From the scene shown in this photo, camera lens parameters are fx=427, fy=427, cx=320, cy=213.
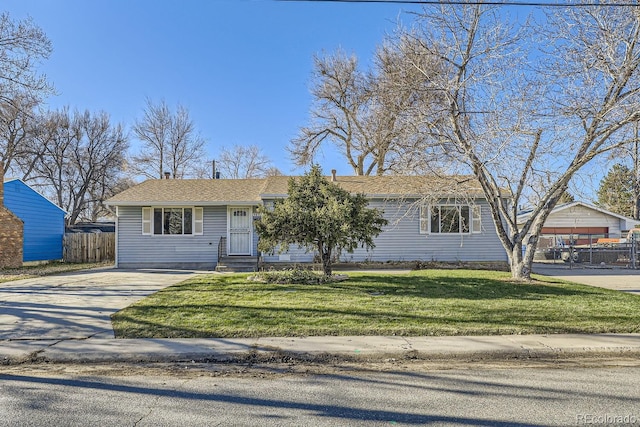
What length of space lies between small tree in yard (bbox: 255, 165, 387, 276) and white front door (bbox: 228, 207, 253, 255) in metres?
6.21

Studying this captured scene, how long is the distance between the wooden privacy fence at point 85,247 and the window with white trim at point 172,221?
278 inches

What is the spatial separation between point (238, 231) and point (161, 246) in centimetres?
326

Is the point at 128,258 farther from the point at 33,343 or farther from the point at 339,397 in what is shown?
the point at 339,397

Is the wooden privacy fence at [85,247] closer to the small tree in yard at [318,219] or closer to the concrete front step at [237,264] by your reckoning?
the concrete front step at [237,264]

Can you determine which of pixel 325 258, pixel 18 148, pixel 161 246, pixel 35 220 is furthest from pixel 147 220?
pixel 18 148

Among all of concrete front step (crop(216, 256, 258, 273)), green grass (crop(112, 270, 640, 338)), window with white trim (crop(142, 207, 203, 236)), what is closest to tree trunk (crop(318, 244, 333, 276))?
green grass (crop(112, 270, 640, 338))

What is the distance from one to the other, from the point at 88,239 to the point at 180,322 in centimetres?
1876

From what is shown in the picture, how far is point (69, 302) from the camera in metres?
9.32

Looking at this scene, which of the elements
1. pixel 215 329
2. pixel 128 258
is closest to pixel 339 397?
pixel 215 329

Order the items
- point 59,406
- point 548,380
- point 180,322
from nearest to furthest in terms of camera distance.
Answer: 1. point 59,406
2. point 548,380
3. point 180,322

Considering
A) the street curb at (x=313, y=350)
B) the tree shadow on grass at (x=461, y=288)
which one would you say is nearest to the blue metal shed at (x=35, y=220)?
the tree shadow on grass at (x=461, y=288)

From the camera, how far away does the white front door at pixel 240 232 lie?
58.9 feet

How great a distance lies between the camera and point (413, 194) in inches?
631

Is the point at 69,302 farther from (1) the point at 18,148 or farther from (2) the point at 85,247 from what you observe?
(1) the point at 18,148
